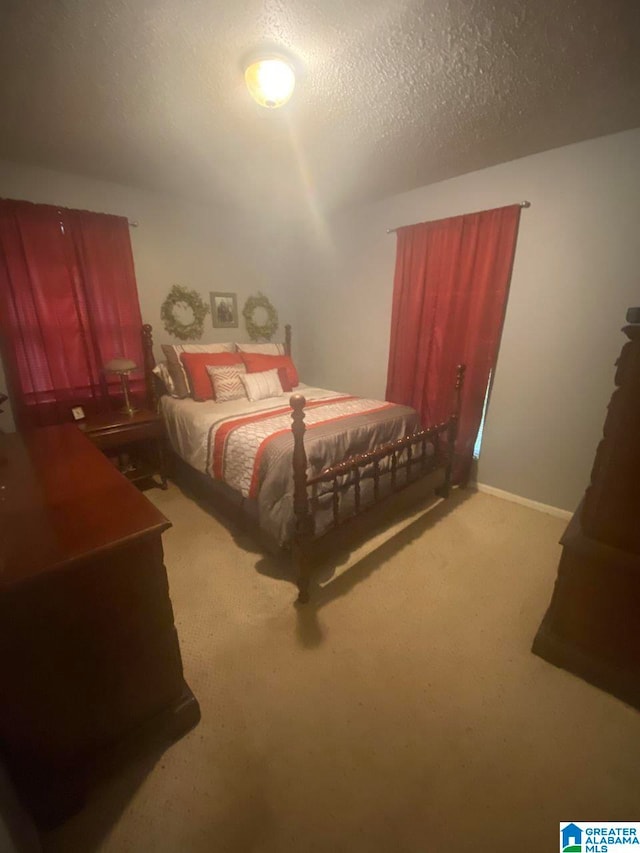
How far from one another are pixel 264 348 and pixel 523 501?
2.85 meters

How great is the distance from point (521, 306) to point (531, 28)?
1500 mm

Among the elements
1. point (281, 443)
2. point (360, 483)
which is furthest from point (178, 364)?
point (360, 483)

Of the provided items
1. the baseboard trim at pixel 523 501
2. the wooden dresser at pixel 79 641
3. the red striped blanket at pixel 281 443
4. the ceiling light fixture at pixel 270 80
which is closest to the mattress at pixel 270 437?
the red striped blanket at pixel 281 443

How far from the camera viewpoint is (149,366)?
9.95 feet

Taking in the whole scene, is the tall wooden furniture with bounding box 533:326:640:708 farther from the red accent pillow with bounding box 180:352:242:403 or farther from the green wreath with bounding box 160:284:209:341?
the green wreath with bounding box 160:284:209:341

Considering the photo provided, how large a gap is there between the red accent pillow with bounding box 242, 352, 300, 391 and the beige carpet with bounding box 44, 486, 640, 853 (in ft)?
6.15

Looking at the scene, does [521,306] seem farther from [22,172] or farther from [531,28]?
[22,172]

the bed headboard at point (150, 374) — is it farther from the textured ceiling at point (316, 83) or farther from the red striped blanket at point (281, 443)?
the textured ceiling at point (316, 83)

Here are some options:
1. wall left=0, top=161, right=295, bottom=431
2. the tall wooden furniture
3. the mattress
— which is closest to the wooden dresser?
the mattress

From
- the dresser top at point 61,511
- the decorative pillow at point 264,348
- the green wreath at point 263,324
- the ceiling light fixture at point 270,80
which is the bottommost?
the dresser top at point 61,511

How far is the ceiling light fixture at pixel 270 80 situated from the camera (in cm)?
144

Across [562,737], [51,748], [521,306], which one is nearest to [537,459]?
[521,306]

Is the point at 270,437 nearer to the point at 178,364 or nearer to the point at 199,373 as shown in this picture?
the point at 199,373
